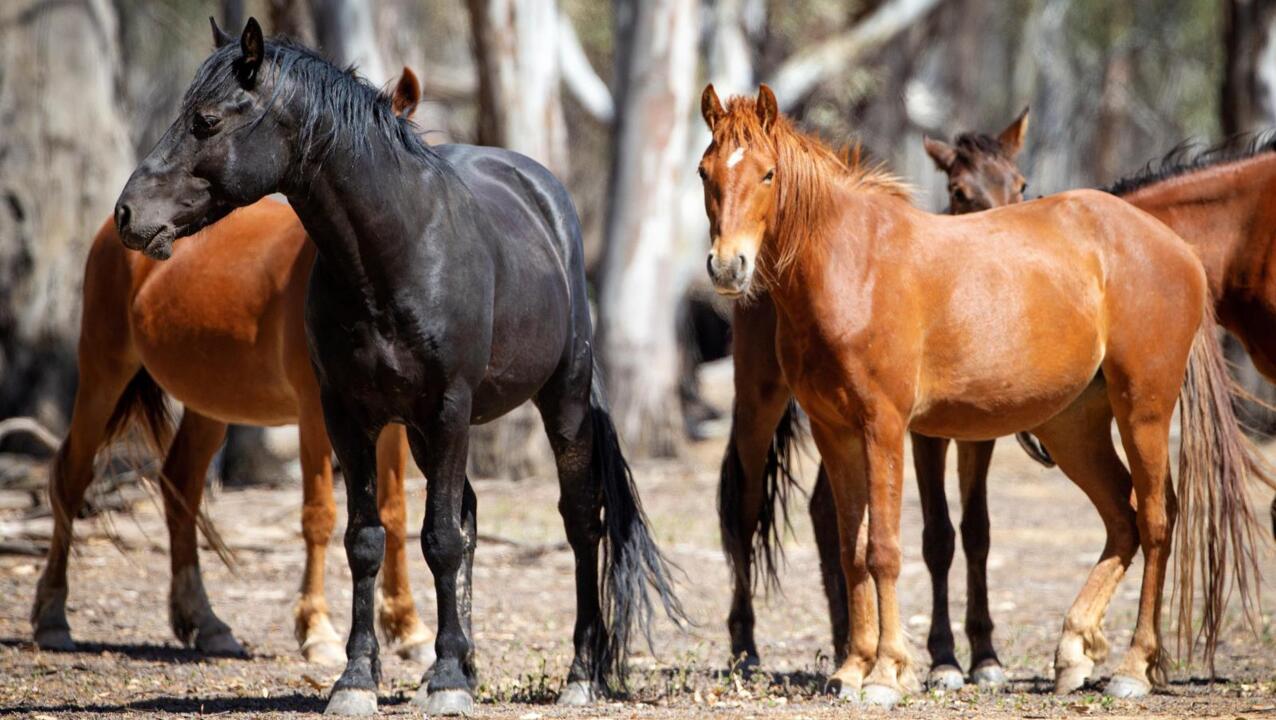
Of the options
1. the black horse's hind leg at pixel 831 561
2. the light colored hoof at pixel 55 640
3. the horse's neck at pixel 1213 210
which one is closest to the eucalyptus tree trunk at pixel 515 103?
the light colored hoof at pixel 55 640

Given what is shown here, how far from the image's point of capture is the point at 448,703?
442 centimetres

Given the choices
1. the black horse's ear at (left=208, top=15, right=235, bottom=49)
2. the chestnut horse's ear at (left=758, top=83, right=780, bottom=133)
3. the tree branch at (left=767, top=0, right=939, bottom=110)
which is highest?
the tree branch at (left=767, top=0, right=939, bottom=110)

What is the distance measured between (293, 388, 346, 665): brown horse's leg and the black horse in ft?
3.81

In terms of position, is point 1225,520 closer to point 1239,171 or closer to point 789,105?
point 1239,171

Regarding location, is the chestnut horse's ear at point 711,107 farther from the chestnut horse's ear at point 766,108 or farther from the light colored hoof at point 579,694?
the light colored hoof at point 579,694

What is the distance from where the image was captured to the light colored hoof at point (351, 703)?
445 centimetres

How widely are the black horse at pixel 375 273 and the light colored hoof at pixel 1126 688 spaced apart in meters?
1.94

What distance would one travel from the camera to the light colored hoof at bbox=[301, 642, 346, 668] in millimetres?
6021

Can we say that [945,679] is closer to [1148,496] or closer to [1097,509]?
[1097,509]

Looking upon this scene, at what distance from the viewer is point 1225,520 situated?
5.43 metres

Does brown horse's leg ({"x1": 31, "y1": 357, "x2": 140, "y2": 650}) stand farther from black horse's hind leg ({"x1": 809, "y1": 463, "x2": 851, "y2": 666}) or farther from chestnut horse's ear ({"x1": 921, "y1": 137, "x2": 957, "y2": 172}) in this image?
chestnut horse's ear ({"x1": 921, "y1": 137, "x2": 957, "y2": 172})

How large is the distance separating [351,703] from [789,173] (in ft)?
7.71

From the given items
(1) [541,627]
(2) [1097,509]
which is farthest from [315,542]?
(2) [1097,509]

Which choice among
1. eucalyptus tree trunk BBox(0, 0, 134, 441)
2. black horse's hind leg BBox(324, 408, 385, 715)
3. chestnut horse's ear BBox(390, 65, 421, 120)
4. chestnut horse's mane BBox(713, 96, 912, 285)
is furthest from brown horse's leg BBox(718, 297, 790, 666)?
eucalyptus tree trunk BBox(0, 0, 134, 441)
